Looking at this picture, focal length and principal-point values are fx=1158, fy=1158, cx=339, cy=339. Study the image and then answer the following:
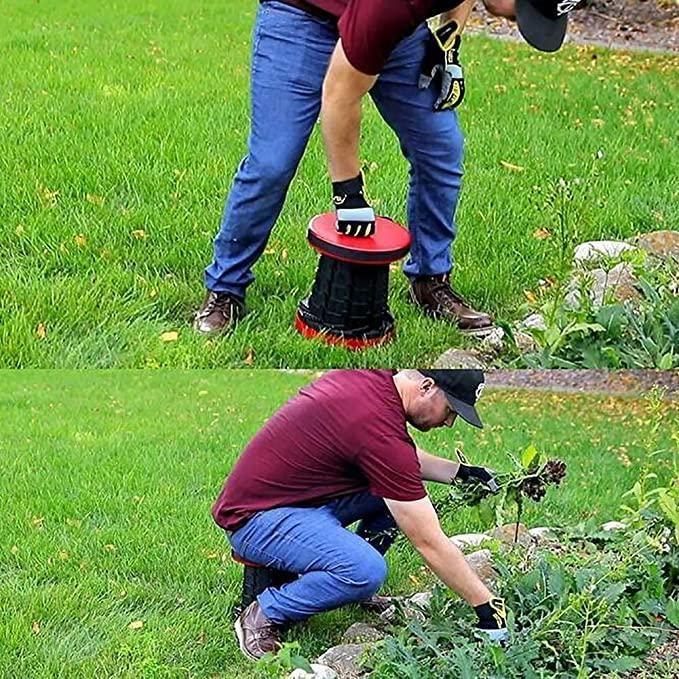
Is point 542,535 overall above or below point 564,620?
below

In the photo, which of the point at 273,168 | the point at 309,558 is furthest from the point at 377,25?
the point at 309,558

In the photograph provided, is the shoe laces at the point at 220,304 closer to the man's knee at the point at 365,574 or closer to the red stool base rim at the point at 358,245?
the red stool base rim at the point at 358,245

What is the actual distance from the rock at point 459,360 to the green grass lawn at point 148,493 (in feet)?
0.42

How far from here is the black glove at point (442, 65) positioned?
8.16 feet

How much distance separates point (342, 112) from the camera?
2309 millimetres

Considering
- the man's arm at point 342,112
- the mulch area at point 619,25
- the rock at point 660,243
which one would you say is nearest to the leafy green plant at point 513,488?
the man's arm at point 342,112

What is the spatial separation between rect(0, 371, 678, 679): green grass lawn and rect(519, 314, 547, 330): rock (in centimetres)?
17

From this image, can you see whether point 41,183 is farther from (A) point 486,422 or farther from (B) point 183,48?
(B) point 183,48

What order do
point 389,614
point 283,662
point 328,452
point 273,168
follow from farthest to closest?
1. point 389,614
2. point 273,168
3. point 328,452
4. point 283,662

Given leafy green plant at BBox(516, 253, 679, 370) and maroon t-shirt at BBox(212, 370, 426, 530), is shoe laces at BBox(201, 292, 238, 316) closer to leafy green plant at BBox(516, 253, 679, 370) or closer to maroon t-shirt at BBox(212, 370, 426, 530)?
maroon t-shirt at BBox(212, 370, 426, 530)

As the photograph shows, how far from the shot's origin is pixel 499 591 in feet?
8.25

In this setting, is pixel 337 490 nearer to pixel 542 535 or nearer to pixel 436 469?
pixel 436 469

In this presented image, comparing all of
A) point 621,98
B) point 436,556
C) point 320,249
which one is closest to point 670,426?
point 436,556

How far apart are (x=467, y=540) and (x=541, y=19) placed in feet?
4.38
